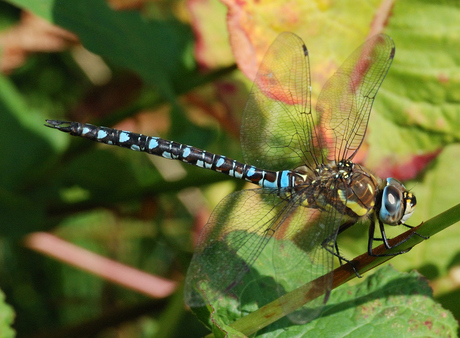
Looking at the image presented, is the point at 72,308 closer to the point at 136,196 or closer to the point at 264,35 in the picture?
the point at 136,196

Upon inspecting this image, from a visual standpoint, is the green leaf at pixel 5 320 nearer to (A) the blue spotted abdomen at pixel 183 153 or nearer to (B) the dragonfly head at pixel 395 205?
(A) the blue spotted abdomen at pixel 183 153

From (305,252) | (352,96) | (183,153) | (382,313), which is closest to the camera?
(382,313)

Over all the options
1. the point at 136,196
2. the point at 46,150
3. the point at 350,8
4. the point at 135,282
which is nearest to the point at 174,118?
the point at 136,196

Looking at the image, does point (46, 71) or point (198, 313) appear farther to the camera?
point (46, 71)

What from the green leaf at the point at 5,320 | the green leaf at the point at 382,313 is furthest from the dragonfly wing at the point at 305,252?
the green leaf at the point at 5,320

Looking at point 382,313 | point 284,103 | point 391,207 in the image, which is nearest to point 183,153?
point 284,103

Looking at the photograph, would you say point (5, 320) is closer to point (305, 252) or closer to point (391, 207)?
point (305, 252)

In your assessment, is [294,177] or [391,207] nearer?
[391,207]
